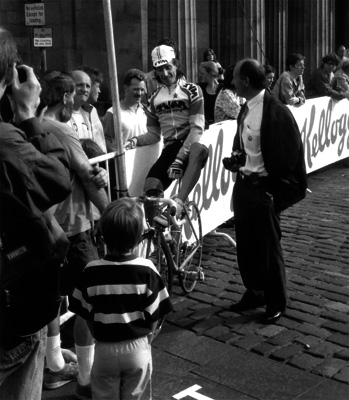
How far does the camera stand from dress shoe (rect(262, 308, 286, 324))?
18.3 feet

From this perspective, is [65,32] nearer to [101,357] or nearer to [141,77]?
[141,77]

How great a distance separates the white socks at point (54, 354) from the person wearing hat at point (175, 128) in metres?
1.95

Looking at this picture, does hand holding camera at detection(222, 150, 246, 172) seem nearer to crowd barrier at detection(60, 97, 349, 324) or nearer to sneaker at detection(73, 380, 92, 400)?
crowd barrier at detection(60, 97, 349, 324)

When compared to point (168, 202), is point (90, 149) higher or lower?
higher

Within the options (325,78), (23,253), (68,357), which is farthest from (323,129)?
(23,253)

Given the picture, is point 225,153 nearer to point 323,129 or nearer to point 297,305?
point 297,305

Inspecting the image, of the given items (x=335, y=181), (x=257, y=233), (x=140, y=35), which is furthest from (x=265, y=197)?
(x=140, y=35)

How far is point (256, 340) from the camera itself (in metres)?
5.24

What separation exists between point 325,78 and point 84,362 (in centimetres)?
970

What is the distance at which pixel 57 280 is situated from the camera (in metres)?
2.77

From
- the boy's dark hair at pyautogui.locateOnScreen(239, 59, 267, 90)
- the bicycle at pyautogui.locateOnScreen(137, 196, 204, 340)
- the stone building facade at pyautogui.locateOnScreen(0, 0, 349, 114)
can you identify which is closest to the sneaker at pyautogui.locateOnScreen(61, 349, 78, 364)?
the bicycle at pyautogui.locateOnScreen(137, 196, 204, 340)

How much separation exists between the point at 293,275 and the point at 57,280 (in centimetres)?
428

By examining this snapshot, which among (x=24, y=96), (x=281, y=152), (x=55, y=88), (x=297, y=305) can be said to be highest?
(x=24, y=96)

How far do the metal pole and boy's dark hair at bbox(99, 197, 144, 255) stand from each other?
1.58 meters
